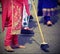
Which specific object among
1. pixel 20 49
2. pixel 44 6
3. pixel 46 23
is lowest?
pixel 20 49

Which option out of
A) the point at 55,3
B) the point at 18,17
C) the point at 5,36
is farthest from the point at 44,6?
the point at 5,36

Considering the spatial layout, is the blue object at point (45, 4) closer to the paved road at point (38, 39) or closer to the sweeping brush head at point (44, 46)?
the paved road at point (38, 39)

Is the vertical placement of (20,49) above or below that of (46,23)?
below

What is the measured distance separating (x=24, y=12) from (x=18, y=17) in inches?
1.9

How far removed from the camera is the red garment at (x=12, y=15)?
1.33 meters

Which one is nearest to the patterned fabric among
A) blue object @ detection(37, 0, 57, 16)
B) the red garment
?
the red garment

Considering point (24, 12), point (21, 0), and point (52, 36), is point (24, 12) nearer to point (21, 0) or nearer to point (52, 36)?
point (21, 0)

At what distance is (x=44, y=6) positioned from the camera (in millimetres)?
1354

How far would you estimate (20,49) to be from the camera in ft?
4.56

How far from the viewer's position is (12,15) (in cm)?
134

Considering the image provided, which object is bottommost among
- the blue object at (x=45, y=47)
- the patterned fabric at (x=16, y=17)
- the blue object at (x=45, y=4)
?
the blue object at (x=45, y=47)

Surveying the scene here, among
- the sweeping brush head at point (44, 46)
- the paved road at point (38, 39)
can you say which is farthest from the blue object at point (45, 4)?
the sweeping brush head at point (44, 46)

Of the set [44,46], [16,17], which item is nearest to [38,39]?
[44,46]

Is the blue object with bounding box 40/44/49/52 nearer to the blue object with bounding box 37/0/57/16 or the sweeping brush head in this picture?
the sweeping brush head
